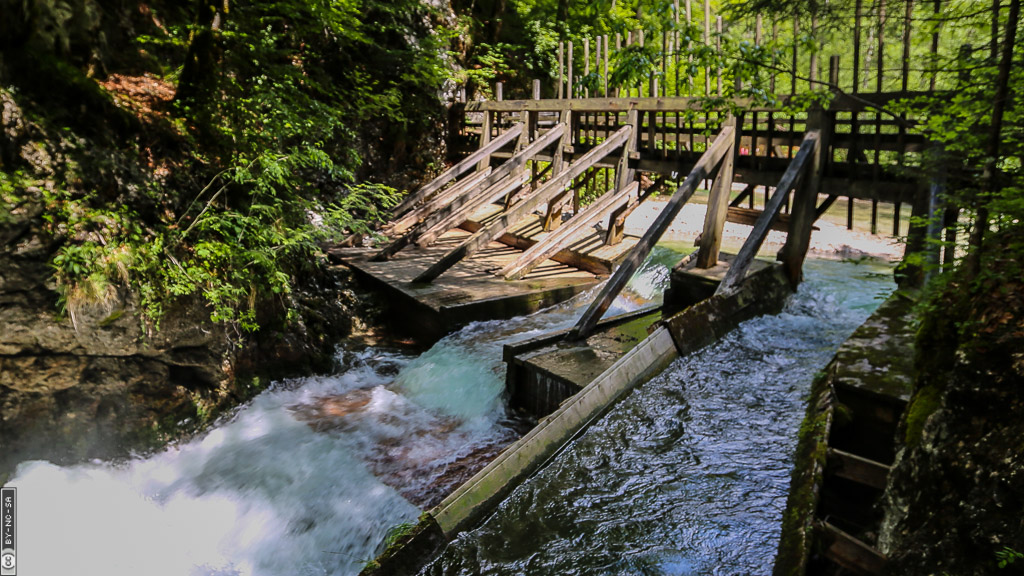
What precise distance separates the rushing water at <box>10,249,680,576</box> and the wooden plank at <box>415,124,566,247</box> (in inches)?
153

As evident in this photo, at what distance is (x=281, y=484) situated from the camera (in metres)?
4.65

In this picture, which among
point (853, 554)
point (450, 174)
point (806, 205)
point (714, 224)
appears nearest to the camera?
point (853, 554)

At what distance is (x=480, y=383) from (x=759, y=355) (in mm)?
2701

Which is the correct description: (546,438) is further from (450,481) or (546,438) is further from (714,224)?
(714,224)

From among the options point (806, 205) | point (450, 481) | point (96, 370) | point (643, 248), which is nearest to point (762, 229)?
point (806, 205)

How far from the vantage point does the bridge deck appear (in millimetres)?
7309

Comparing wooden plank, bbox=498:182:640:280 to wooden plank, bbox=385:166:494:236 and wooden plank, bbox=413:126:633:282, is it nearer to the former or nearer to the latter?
wooden plank, bbox=413:126:633:282

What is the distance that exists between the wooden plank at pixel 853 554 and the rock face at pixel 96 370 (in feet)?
16.7

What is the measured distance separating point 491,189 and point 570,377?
5.61m

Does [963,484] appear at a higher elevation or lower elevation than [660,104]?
lower

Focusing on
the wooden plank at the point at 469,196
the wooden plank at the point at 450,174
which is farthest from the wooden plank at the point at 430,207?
the wooden plank at the point at 469,196

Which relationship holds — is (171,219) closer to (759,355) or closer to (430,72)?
(759,355)

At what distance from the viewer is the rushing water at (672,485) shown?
3.12m

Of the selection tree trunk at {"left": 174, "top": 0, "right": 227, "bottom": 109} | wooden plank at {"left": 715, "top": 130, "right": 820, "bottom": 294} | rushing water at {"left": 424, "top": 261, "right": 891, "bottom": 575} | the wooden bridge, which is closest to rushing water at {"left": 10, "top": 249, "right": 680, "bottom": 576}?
the wooden bridge
